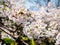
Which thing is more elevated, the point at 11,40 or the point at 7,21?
the point at 7,21

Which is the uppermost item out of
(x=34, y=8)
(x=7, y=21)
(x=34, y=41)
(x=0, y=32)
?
(x=34, y=8)

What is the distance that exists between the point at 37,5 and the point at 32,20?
28 cm

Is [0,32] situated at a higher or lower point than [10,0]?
lower

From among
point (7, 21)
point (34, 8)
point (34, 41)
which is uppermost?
point (34, 8)

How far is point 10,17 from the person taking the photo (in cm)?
208

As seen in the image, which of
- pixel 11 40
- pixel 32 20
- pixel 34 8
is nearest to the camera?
pixel 11 40

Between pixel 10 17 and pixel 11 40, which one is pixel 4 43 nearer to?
pixel 11 40

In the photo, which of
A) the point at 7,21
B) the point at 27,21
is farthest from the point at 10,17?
the point at 27,21

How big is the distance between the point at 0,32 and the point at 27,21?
0.36 meters

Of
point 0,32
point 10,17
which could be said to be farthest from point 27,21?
point 0,32

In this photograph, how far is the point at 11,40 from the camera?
6.55ft

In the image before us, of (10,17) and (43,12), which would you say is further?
(43,12)

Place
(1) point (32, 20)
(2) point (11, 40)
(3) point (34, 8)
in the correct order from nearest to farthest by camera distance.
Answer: (2) point (11, 40), (1) point (32, 20), (3) point (34, 8)

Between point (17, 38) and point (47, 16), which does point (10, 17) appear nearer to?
point (17, 38)
